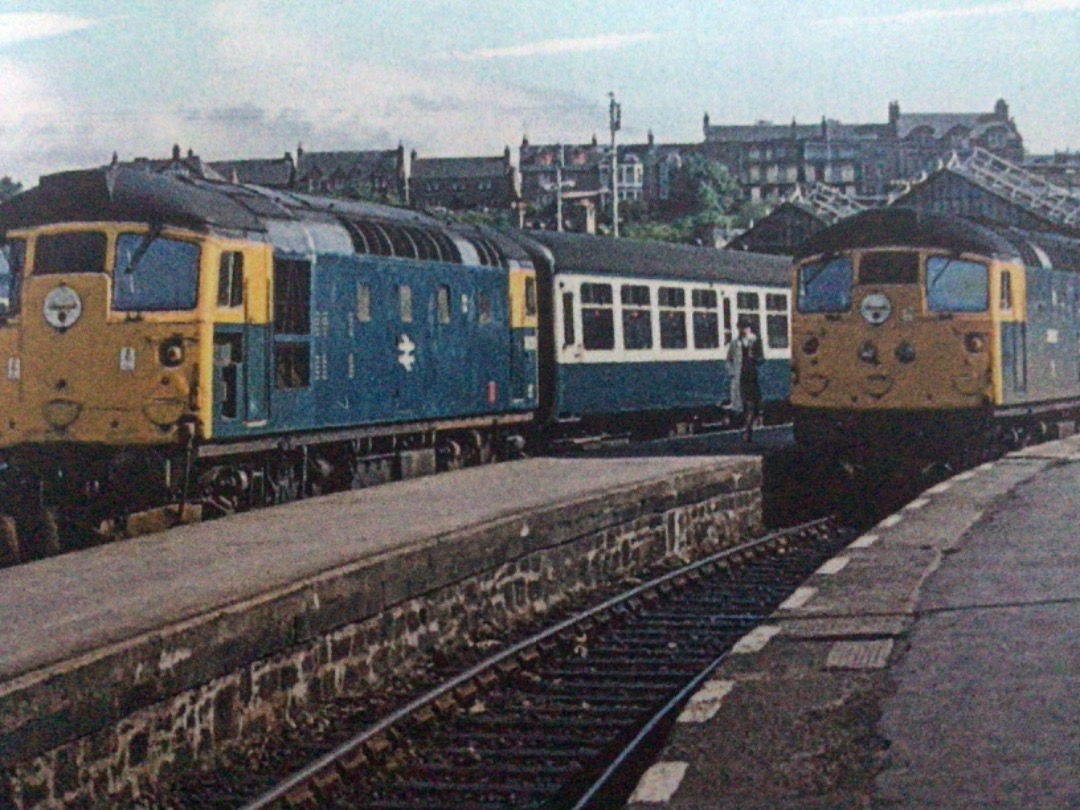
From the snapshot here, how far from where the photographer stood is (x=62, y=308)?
1592cm

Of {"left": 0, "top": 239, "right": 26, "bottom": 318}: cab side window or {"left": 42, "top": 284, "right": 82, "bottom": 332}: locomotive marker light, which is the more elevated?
{"left": 0, "top": 239, "right": 26, "bottom": 318}: cab side window

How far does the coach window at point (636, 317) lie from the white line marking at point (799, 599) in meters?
13.9

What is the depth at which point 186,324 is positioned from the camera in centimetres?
1562

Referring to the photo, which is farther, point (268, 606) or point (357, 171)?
point (357, 171)

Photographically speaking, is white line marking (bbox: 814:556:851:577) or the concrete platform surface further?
white line marking (bbox: 814:556:851:577)

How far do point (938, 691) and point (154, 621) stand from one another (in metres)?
3.84

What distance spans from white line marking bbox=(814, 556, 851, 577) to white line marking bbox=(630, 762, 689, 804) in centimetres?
610

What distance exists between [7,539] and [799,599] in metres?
6.92

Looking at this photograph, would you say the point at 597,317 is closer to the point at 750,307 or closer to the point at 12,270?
the point at 750,307

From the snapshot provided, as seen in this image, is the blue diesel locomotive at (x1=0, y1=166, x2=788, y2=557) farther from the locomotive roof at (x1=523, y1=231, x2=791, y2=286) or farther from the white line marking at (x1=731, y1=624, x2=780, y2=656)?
the white line marking at (x1=731, y1=624, x2=780, y2=656)

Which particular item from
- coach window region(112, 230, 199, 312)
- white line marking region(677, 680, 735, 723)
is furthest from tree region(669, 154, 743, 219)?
white line marking region(677, 680, 735, 723)

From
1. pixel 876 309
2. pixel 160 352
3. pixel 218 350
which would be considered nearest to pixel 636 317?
pixel 876 309

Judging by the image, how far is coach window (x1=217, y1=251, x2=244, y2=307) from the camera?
15.9 m

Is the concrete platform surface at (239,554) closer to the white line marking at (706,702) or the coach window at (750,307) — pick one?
the white line marking at (706,702)
